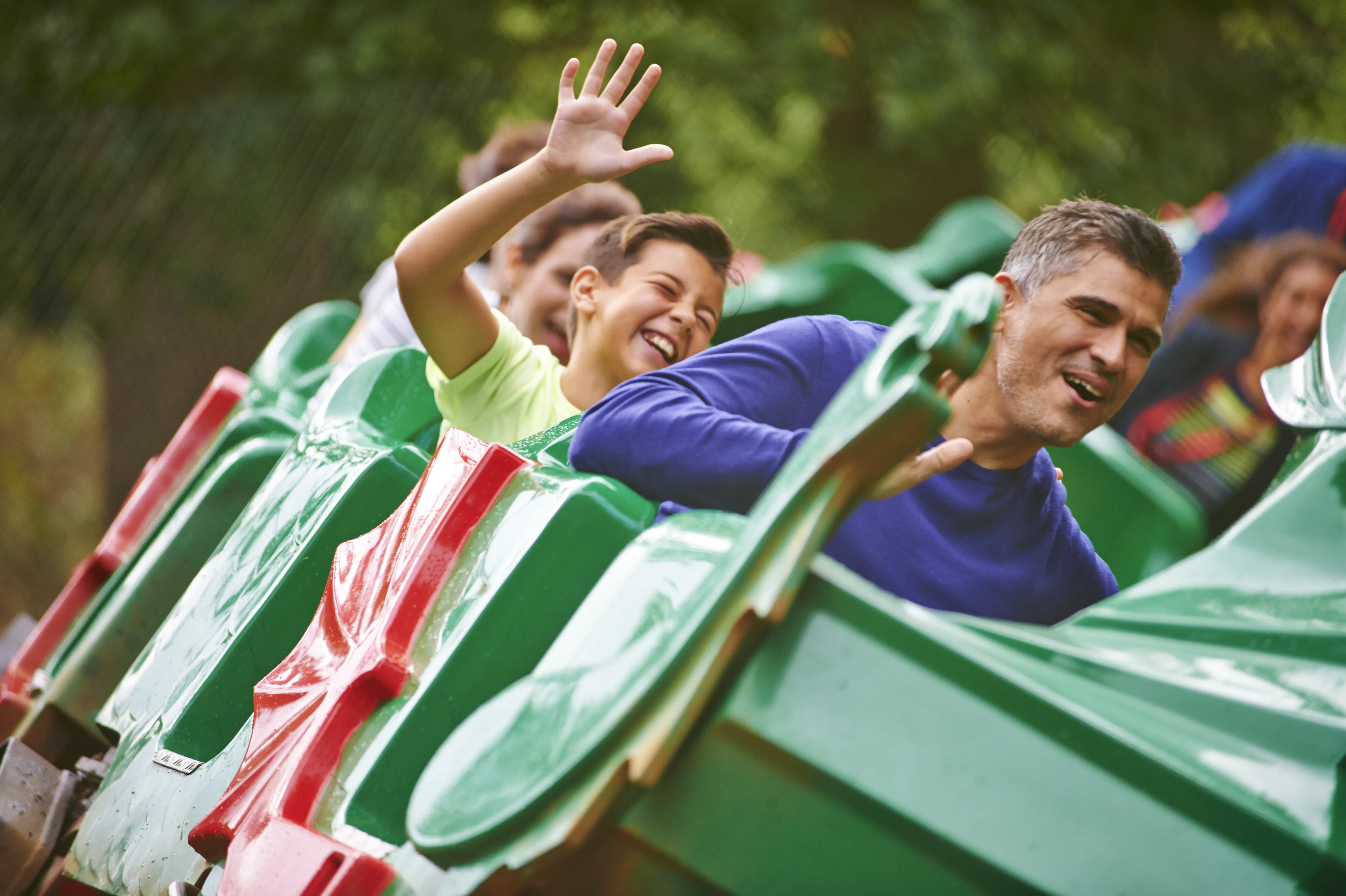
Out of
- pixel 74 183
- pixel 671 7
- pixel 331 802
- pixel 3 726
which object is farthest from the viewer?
pixel 671 7

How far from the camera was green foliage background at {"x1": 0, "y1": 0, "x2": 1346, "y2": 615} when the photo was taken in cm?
595

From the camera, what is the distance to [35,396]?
7.39 metres

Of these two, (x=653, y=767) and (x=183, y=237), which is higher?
(x=183, y=237)

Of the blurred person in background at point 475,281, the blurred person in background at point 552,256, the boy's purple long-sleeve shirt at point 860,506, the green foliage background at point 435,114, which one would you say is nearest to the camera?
the boy's purple long-sleeve shirt at point 860,506

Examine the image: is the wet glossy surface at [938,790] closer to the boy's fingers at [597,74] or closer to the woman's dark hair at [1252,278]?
the boy's fingers at [597,74]

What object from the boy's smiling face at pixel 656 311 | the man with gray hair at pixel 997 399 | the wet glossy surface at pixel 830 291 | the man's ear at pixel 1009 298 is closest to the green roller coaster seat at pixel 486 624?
the man with gray hair at pixel 997 399

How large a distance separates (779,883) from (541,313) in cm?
162

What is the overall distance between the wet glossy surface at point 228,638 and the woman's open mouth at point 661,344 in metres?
0.38

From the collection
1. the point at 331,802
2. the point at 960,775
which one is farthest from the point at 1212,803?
the point at 331,802

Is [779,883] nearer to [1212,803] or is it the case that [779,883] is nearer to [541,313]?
[1212,803]

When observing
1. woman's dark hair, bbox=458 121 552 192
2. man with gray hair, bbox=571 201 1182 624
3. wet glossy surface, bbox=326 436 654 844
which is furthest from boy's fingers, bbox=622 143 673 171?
woman's dark hair, bbox=458 121 552 192

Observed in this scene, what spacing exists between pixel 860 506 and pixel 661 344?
0.65m

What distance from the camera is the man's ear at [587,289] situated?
2027mm

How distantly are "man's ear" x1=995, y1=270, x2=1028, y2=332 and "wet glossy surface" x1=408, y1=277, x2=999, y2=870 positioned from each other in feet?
2.10
